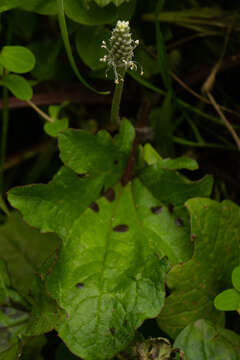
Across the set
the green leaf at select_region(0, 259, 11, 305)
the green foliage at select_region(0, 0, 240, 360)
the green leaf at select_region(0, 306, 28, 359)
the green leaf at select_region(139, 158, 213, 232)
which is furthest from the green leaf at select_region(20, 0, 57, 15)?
the green leaf at select_region(0, 306, 28, 359)

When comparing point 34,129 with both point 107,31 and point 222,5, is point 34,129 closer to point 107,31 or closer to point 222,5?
point 107,31

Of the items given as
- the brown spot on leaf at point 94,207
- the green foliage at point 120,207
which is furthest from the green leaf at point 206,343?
the brown spot on leaf at point 94,207

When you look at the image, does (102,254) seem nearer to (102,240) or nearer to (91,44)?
(102,240)

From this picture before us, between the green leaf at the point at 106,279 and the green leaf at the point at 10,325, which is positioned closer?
the green leaf at the point at 106,279

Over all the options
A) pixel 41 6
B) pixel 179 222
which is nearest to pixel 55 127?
pixel 41 6

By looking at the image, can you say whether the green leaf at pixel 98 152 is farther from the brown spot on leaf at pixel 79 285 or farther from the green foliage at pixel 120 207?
the brown spot on leaf at pixel 79 285

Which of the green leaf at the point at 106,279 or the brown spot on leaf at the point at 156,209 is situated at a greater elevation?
the brown spot on leaf at the point at 156,209

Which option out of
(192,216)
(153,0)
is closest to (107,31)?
(153,0)
